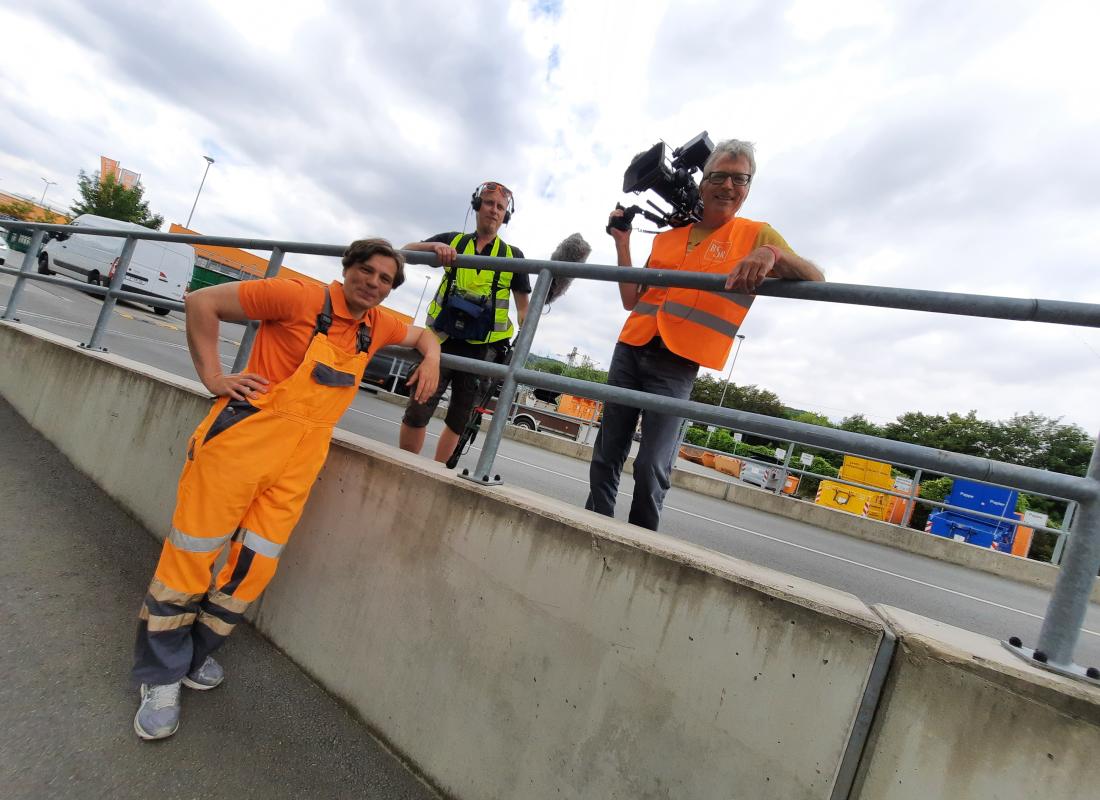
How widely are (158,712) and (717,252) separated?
2.50 meters

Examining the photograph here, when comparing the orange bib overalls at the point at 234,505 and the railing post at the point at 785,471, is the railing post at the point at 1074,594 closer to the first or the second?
the orange bib overalls at the point at 234,505

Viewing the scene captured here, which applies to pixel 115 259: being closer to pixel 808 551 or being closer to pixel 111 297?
pixel 111 297

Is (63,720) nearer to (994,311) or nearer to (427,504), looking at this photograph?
(427,504)

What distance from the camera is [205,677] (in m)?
1.81

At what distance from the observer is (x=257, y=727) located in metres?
1.69

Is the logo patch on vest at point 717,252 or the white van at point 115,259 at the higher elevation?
the logo patch on vest at point 717,252

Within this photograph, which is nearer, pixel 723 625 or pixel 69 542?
pixel 723 625

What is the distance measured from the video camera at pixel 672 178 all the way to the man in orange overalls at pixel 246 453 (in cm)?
117

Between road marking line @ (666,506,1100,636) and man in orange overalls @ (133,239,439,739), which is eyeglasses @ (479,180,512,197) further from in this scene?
road marking line @ (666,506,1100,636)

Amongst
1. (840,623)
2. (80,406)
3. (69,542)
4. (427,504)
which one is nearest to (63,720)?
(427,504)

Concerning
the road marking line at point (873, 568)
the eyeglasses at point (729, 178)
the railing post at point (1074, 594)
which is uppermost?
the eyeglasses at point (729, 178)

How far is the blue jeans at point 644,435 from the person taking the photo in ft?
7.00

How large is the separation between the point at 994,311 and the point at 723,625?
105 cm

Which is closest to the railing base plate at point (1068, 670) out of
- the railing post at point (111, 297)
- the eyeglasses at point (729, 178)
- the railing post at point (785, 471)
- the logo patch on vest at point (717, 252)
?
the logo patch on vest at point (717, 252)
